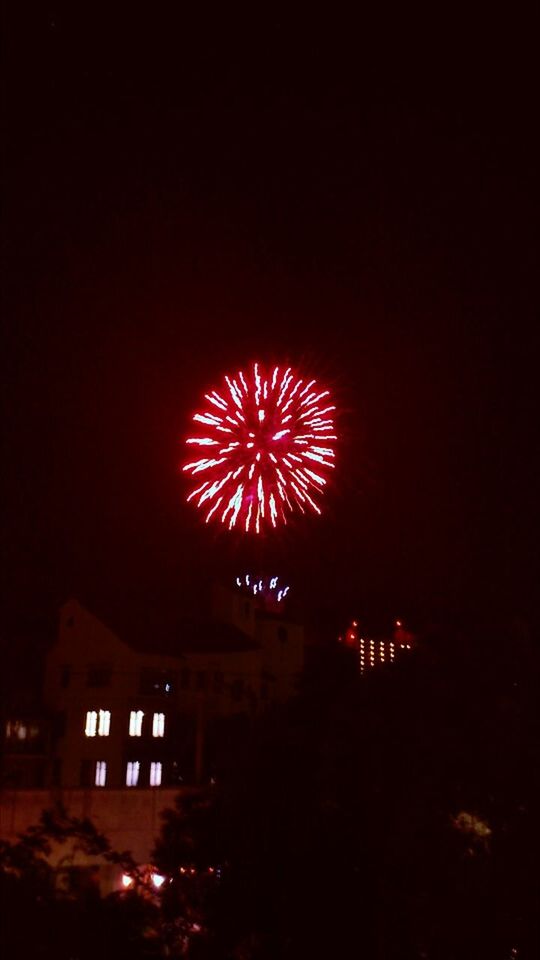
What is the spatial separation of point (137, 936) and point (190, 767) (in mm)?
28435

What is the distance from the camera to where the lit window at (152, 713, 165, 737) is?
3709cm

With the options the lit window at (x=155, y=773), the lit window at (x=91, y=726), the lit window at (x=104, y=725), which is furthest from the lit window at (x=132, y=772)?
the lit window at (x=91, y=726)

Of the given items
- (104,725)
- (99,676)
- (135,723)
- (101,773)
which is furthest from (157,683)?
(101,773)

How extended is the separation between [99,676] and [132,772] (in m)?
3.56

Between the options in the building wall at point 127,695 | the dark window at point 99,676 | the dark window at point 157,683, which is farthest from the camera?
the dark window at point 157,683

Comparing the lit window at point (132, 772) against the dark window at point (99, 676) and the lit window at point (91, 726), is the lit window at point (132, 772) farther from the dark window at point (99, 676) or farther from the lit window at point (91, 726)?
the dark window at point (99, 676)

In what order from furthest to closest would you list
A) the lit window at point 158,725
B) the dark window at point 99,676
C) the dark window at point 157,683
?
the dark window at point 157,683 < the dark window at point 99,676 < the lit window at point 158,725

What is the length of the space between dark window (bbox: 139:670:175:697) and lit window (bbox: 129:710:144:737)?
88 cm

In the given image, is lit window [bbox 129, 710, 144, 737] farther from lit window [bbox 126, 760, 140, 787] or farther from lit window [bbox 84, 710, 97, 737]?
lit window [bbox 84, 710, 97, 737]

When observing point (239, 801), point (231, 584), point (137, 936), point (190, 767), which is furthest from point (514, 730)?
point (231, 584)

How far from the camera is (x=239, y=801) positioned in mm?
9273

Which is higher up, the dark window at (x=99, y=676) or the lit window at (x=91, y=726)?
the dark window at (x=99, y=676)

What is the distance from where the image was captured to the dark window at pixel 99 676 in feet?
123

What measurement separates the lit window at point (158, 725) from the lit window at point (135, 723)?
0.52 m
